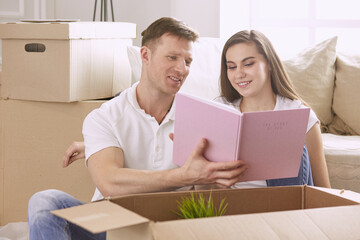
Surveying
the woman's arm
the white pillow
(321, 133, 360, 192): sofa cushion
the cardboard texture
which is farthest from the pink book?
the cardboard texture

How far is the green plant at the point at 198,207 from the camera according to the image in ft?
3.44

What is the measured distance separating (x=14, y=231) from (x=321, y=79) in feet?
4.97

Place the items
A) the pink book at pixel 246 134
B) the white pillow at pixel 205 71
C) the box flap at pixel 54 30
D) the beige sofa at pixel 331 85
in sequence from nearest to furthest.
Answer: the pink book at pixel 246 134 → the box flap at pixel 54 30 → the white pillow at pixel 205 71 → the beige sofa at pixel 331 85

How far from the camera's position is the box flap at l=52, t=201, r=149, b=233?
875 millimetres

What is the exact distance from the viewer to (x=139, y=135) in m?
1.62

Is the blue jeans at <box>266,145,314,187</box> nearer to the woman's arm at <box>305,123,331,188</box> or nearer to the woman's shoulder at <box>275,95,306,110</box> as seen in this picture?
the woman's arm at <box>305,123,331,188</box>

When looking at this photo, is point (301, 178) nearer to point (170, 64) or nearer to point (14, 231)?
point (170, 64)

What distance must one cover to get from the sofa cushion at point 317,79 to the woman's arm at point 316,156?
0.77 meters

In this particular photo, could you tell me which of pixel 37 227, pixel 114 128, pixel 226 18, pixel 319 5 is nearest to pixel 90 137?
pixel 114 128

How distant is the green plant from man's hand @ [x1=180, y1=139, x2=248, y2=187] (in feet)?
0.34

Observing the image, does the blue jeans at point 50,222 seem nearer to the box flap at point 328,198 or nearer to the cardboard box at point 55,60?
the box flap at point 328,198

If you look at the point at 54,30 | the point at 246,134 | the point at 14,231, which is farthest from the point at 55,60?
the point at 246,134

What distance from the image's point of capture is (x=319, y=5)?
3.33 meters

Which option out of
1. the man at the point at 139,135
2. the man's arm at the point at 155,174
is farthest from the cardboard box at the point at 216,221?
the man at the point at 139,135
